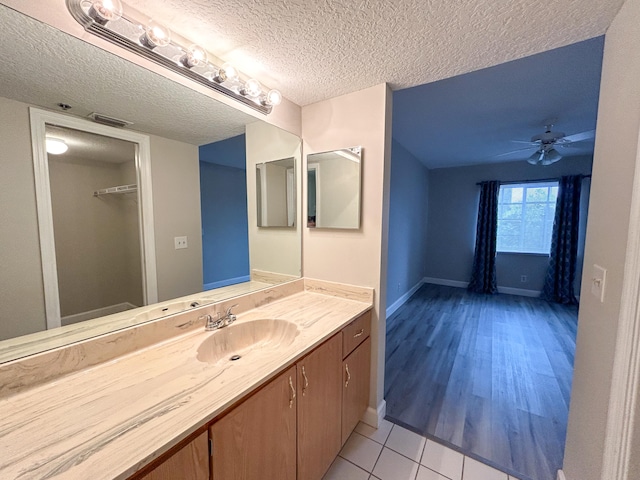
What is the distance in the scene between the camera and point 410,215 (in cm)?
407

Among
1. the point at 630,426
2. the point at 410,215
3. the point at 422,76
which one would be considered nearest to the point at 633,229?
the point at 630,426

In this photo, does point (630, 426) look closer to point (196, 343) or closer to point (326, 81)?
point (196, 343)

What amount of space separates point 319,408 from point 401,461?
696 millimetres

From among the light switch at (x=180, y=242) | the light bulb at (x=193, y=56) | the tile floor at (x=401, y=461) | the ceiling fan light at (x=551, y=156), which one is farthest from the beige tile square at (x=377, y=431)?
the ceiling fan light at (x=551, y=156)

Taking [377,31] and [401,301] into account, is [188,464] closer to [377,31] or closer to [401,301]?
[377,31]

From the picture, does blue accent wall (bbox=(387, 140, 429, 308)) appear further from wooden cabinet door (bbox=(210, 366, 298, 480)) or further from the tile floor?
wooden cabinet door (bbox=(210, 366, 298, 480))

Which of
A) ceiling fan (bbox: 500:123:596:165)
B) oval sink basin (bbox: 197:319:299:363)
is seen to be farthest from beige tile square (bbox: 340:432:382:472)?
ceiling fan (bbox: 500:123:596:165)

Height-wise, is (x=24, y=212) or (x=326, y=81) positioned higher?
(x=326, y=81)

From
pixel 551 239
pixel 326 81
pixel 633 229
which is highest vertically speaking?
pixel 326 81

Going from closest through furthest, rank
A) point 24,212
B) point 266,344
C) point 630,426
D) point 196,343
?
point 630,426, point 24,212, point 196,343, point 266,344

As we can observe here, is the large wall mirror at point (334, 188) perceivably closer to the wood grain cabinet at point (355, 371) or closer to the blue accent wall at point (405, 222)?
the wood grain cabinet at point (355, 371)

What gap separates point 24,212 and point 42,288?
0.87 feet

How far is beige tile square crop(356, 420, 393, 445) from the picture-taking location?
1.53 meters

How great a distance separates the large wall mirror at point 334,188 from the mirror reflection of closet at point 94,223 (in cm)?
103
